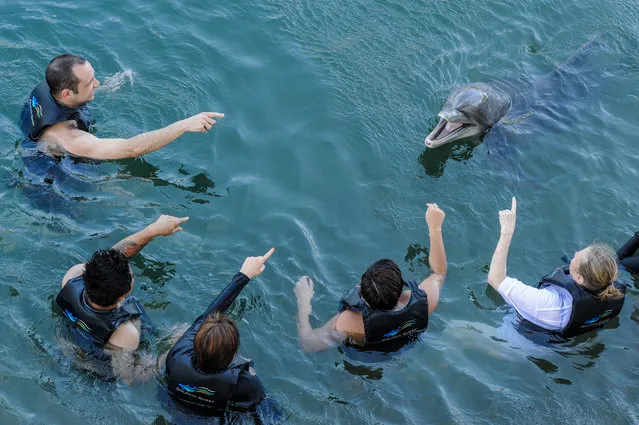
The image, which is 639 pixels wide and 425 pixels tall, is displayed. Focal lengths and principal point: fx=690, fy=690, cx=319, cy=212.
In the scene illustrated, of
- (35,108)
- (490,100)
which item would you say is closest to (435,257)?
(490,100)

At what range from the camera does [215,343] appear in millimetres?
4621

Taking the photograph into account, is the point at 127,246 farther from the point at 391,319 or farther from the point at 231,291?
the point at 391,319

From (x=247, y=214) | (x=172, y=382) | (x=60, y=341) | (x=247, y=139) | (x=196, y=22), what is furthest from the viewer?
(x=196, y=22)

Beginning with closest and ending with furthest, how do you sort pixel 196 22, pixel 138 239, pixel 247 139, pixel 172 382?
pixel 172 382 → pixel 138 239 → pixel 247 139 → pixel 196 22

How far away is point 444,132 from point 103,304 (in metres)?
4.95

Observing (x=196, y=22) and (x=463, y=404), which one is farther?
(x=196, y=22)

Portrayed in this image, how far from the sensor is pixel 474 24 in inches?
409

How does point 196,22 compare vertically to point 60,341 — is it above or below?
above

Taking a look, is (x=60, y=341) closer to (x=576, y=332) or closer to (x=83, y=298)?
(x=83, y=298)

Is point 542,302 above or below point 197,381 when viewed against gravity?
above

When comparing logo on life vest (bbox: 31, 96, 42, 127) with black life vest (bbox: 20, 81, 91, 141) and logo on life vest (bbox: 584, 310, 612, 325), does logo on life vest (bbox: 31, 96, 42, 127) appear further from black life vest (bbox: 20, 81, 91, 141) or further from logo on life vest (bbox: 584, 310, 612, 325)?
logo on life vest (bbox: 584, 310, 612, 325)

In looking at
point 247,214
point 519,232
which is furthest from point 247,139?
point 519,232

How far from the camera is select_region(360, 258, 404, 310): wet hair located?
5309 mm

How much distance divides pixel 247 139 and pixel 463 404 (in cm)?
403
